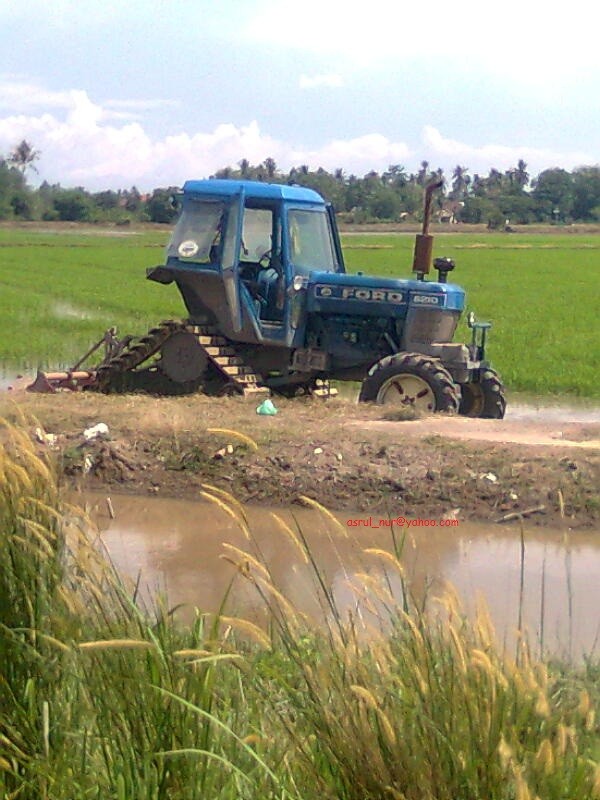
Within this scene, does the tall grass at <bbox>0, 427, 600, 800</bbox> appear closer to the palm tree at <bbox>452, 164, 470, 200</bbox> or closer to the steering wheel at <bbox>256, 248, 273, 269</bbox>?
the steering wheel at <bbox>256, 248, 273, 269</bbox>

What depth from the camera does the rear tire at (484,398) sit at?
1218 centimetres

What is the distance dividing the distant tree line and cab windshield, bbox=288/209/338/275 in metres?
55.1

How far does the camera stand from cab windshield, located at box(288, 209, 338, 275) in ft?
39.7

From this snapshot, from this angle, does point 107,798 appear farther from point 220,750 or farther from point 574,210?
point 574,210

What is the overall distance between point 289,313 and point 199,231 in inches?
45.5

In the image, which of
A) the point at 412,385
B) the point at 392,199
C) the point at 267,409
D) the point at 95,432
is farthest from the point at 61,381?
Result: the point at 392,199

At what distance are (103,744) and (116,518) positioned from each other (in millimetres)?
6022

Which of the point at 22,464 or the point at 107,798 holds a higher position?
the point at 22,464

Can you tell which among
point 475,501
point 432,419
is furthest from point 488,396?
point 475,501

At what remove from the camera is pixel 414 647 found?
252 cm

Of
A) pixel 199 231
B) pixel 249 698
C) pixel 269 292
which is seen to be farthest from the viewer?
pixel 269 292

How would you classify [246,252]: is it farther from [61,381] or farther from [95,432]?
[95,432]

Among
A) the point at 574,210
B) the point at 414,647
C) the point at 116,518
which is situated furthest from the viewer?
the point at 574,210

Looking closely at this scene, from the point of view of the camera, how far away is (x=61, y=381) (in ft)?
41.4
